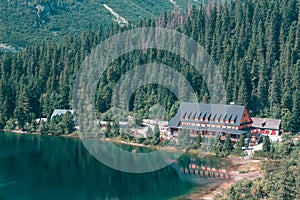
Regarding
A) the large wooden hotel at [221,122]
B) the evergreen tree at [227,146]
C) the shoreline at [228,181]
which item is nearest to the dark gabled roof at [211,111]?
the large wooden hotel at [221,122]

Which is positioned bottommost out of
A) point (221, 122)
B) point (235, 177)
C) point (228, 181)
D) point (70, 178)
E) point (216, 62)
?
point (70, 178)

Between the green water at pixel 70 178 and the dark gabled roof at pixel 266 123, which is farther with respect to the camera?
the dark gabled roof at pixel 266 123

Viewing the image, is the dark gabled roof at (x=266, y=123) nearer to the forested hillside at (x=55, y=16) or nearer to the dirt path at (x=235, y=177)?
the dirt path at (x=235, y=177)

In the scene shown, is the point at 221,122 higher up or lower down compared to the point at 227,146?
higher up

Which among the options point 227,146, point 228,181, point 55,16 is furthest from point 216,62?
point 55,16

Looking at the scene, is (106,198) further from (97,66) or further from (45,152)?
(97,66)

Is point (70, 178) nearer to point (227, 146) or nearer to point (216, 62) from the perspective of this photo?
point (227, 146)
